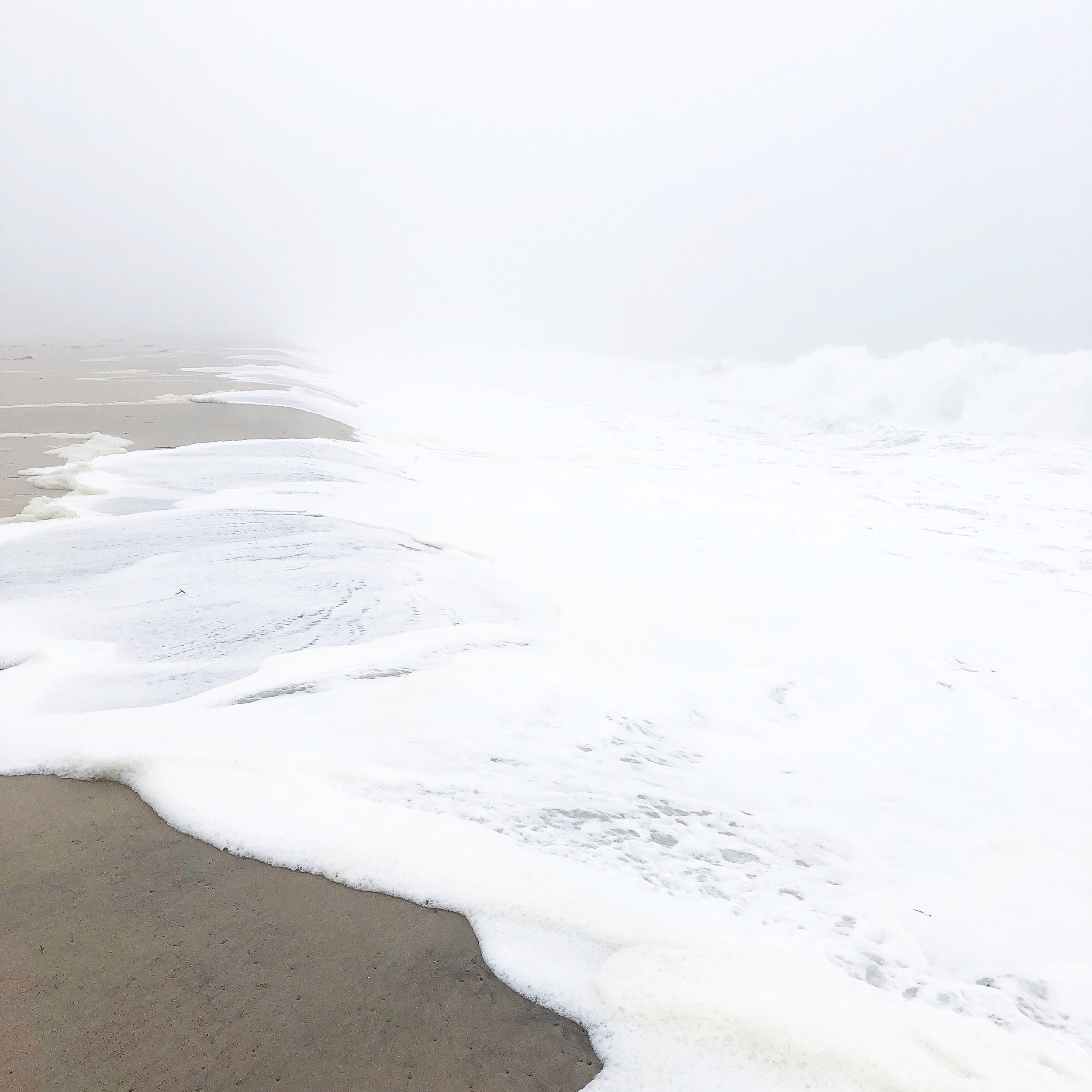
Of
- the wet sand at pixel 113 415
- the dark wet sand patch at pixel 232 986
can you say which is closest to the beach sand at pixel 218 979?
the dark wet sand patch at pixel 232 986

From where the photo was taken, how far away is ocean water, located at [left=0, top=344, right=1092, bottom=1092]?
6.04 feet

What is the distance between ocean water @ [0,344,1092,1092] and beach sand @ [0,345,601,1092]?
4.2 inches

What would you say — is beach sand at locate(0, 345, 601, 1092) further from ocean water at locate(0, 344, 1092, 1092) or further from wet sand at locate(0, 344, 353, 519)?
wet sand at locate(0, 344, 353, 519)

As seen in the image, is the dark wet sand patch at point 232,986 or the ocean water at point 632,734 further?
the ocean water at point 632,734

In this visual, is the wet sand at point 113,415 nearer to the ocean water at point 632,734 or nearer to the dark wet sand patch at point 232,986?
the ocean water at point 632,734

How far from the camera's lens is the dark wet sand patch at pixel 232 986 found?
149 cm

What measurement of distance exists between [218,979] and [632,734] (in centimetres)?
199

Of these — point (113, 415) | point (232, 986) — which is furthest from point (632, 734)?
point (113, 415)

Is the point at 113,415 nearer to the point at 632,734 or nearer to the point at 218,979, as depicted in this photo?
the point at 632,734

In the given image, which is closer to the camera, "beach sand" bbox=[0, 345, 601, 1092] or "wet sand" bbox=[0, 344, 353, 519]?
"beach sand" bbox=[0, 345, 601, 1092]

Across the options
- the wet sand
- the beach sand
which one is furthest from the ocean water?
the wet sand

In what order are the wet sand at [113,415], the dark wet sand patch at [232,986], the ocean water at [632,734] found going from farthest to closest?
the wet sand at [113,415] → the ocean water at [632,734] → the dark wet sand patch at [232,986]

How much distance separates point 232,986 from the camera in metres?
1.67

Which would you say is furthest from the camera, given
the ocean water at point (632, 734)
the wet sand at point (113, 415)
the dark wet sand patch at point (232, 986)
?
the wet sand at point (113, 415)
